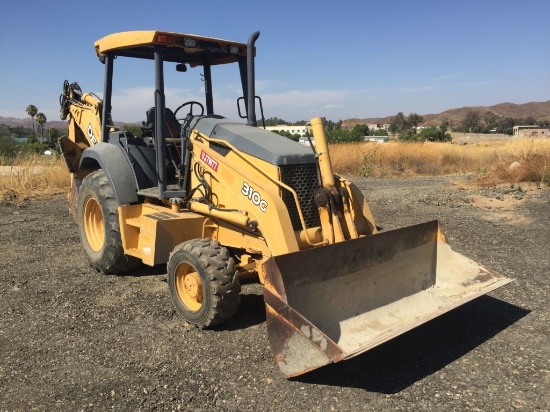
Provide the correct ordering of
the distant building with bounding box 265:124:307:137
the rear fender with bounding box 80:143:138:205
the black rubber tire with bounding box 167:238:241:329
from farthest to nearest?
the distant building with bounding box 265:124:307:137
the rear fender with bounding box 80:143:138:205
the black rubber tire with bounding box 167:238:241:329

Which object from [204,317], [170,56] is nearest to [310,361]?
[204,317]

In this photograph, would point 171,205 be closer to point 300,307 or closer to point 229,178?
point 229,178

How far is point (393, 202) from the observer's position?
471 inches

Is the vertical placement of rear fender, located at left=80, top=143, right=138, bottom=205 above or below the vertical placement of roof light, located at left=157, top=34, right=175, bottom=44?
below

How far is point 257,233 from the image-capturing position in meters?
4.52

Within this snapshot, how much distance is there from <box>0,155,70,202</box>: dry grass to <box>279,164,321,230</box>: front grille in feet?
31.1

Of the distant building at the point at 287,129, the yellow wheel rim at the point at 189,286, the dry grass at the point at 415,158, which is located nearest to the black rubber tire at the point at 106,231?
the yellow wheel rim at the point at 189,286

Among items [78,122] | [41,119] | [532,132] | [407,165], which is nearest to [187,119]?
[78,122]

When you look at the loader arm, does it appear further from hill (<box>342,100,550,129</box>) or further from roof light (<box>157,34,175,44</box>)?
hill (<box>342,100,550,129</box>)

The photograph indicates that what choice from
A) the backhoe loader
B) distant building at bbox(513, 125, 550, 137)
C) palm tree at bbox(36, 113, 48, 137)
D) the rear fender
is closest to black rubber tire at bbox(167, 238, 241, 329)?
the backhoe loader

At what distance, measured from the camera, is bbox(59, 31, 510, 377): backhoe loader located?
379cm

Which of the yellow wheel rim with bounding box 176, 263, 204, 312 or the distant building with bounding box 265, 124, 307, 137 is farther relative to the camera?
the distant building with bounding box 265, 124, 307, 137

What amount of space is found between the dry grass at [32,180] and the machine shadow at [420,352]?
34.3ft

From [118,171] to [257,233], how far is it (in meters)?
2.11
